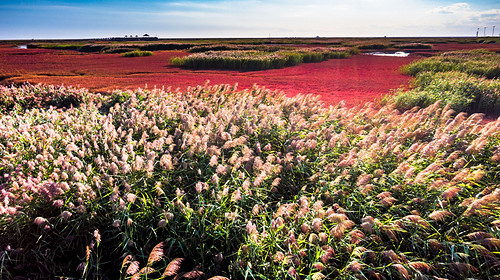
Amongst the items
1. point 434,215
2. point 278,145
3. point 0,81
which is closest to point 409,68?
point 278,145

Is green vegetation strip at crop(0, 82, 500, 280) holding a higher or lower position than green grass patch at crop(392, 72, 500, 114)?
lower

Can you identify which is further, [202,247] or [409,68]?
[409,68]

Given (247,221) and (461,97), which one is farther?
(461,97)

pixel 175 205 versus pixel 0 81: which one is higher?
pixel 0 81

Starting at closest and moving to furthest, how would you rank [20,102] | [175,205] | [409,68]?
1. [175,205]
2. [20,102]
3. [409,68]

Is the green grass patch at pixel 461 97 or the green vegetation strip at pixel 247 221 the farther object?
the green grass patch at pixel 461 97

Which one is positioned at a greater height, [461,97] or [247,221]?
[461,97]

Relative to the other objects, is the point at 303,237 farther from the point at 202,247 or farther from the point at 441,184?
the point at 441,184

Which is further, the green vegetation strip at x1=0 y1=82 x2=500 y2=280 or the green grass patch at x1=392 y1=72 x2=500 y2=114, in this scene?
the green grass patch at x1=392 y1=72 x2=500 y2=114

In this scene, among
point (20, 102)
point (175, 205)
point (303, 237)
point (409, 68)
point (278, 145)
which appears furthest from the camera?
point (409, 68)

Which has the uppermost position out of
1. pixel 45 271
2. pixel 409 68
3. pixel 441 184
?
pixel 409 68

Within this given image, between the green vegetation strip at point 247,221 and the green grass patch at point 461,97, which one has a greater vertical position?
the green grass patch at point 461,97

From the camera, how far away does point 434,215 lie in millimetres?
2471

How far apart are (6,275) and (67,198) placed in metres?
0.86
